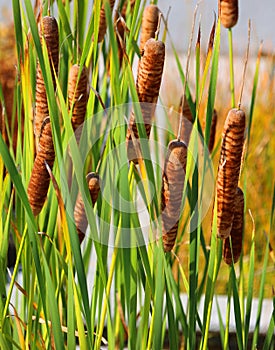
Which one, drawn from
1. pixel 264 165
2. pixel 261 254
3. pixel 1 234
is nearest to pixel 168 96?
pixel 264 165

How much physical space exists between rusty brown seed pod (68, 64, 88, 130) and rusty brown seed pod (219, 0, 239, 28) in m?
0.15

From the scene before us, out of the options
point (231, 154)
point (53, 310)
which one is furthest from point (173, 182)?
point (53, 310)

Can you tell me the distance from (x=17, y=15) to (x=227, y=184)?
10.5 inches

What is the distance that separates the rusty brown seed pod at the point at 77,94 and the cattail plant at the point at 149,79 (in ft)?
0.25

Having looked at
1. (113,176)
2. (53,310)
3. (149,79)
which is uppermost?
(149,79)

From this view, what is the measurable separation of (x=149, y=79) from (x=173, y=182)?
3.8 inches

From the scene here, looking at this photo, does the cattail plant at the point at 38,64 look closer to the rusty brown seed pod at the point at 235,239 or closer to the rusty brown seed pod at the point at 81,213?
the rusty brown seed pod at the point at 81,213

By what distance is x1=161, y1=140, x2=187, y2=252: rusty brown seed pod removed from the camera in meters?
0.69

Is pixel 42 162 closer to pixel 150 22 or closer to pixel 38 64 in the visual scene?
pixel 38 64

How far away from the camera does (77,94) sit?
0.77 metres

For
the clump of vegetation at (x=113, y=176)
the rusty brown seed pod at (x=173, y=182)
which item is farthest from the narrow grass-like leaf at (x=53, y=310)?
the rusty brown seed pod at (x=173, y=182)

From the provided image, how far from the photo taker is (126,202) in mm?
744

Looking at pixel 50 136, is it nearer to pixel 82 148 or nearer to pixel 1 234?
pixel 82 148

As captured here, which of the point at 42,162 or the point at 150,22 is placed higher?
the point at 150,22
